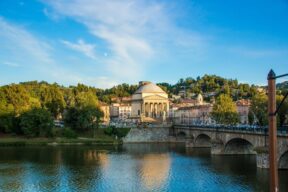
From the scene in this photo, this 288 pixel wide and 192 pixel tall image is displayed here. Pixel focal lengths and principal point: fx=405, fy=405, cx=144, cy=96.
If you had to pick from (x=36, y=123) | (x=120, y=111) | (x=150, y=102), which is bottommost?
(x=36, y=123)

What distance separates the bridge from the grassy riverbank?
62.3 feet

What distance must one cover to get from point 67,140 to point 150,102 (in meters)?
63.5

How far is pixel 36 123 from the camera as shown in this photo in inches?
3809

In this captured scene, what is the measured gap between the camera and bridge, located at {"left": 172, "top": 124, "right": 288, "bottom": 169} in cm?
4912

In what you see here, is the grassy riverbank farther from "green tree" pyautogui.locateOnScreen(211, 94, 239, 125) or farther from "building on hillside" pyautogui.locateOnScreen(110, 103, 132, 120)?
"building on hillside" pyautogui.locateOnScreen(110, 103, 132, 120)

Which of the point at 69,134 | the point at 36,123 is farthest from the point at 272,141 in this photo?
the point at 69,134

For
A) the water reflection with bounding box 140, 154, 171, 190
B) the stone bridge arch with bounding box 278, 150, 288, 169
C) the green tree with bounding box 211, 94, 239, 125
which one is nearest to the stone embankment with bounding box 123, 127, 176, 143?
the green tree with bounding box 211, 94, 239, 125

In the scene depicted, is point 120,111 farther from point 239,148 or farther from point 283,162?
point 283,162

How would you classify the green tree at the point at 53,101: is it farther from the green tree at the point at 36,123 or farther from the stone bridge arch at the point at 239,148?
the stone bridge arch at the point at 239,148

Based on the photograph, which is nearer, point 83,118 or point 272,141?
point 272,141

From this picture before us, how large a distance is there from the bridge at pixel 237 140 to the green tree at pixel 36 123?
1313 inches

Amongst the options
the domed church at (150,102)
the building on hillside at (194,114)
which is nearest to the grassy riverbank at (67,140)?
the building on hillside at (194,114)

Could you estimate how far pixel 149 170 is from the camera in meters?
55.6

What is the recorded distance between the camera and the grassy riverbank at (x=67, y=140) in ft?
303
